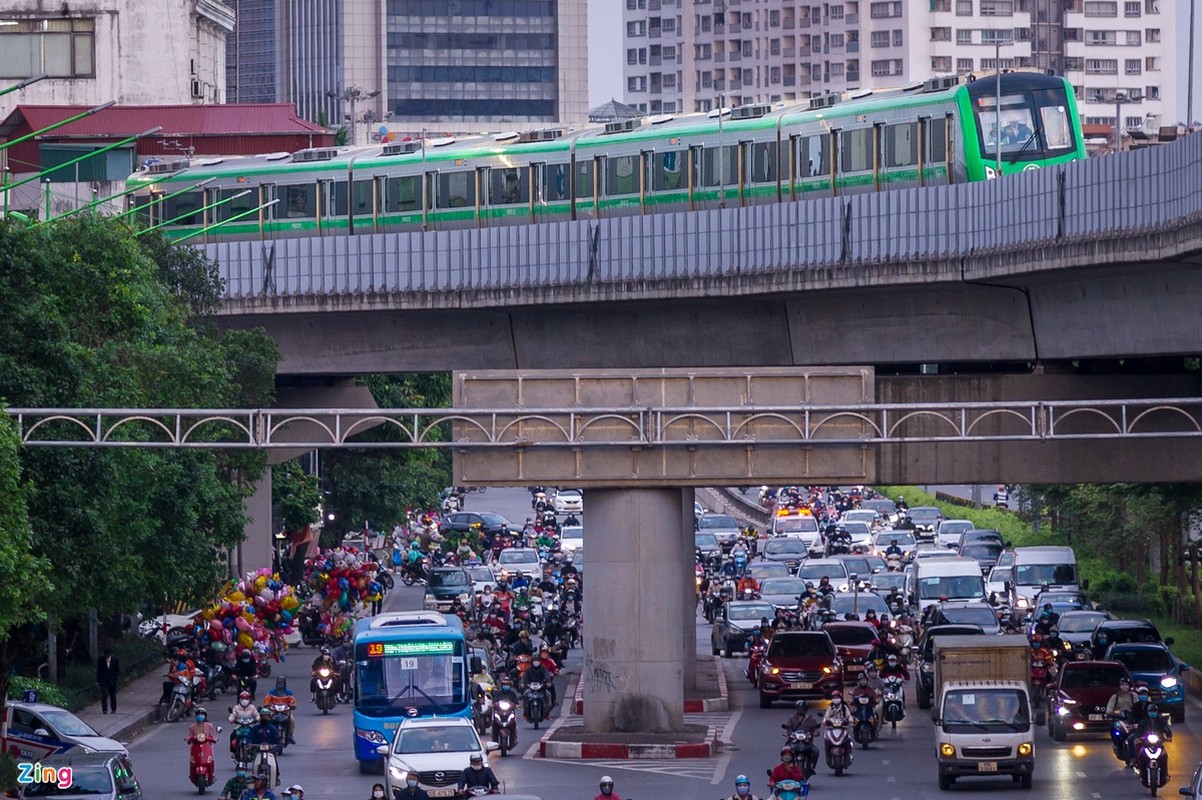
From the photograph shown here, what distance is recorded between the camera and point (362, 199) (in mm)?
49375

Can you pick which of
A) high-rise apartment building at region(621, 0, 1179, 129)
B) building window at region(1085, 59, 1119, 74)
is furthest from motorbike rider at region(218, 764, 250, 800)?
building window at region(1085, 59, 1119, 74)

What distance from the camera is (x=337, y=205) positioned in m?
49.8

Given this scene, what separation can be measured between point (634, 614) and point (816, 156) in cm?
1127

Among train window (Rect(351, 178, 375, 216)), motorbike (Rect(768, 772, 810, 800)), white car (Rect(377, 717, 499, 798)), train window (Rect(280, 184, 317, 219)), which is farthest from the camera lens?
train window (Rect(280, 184, 317, 219))

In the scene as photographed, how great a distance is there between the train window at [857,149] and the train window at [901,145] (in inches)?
15.4

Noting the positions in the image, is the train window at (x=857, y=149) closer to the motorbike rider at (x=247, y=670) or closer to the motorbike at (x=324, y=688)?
the motorbike at (x=324, y=688)

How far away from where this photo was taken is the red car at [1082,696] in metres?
34.8

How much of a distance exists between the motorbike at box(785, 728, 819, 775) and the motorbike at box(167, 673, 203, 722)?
14524mm

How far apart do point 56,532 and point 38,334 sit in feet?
8.98

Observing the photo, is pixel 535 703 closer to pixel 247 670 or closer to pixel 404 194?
pixel 247 670

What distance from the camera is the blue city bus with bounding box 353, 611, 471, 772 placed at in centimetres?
3172

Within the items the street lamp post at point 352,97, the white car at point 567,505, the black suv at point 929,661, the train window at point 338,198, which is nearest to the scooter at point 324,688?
the black suv at point 929,661

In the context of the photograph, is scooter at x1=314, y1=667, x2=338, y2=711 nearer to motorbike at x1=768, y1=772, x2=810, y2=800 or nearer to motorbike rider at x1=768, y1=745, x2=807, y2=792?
motorbike rider at x1=768, y1=745, x2=807, y2=792

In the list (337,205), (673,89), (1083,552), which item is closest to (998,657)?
(337,205)
